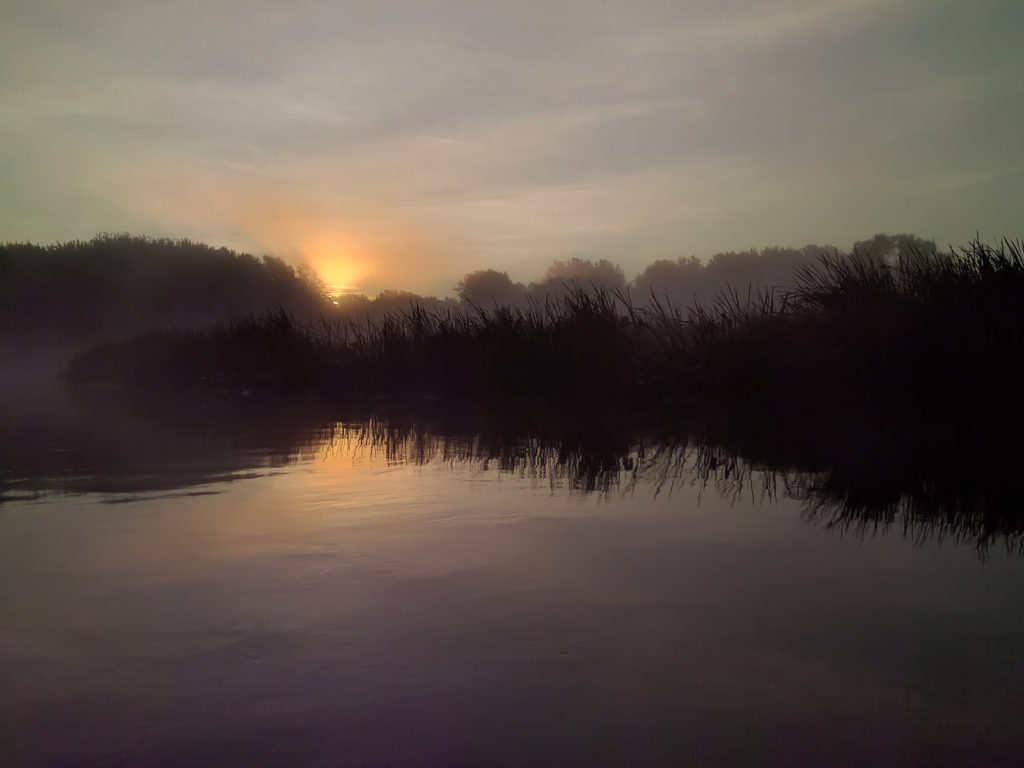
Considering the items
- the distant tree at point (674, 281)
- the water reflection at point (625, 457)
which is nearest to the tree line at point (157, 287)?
the distant tree at point (674, 281)

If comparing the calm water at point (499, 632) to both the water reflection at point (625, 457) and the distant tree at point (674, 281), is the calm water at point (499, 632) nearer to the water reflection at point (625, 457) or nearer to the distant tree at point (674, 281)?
the water reflection at point (625, 457)

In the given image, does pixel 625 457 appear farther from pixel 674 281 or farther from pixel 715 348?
pixel 674 281

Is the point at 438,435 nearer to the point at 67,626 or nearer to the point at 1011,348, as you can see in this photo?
the point at 67,626

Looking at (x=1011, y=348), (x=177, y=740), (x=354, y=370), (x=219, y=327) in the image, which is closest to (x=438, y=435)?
(x=177, y=740)

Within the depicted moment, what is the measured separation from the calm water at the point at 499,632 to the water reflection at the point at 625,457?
16 centimetres

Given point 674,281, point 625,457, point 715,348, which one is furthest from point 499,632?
point 674,281

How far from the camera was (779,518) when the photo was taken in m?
2.30

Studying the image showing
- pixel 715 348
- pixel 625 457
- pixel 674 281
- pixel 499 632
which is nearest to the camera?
pixel 499 632

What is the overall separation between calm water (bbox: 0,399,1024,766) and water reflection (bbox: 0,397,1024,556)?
0.16 meters

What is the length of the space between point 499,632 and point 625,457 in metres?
2.35

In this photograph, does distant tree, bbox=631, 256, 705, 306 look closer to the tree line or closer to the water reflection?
the tree line

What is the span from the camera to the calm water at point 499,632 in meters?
1.01

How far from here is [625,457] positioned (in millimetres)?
3635

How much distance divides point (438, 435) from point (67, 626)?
337cm
